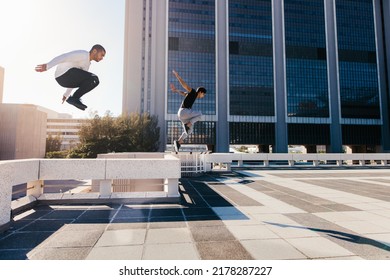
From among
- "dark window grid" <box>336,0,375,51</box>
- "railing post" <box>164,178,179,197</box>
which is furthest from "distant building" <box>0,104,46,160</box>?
"dark window grid" <box>336,0,375,51</box>

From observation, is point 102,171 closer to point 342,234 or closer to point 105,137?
point 342,234

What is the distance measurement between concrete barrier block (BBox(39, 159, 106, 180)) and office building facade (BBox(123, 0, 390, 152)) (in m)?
53.5

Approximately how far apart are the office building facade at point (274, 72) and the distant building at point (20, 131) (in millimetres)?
28489

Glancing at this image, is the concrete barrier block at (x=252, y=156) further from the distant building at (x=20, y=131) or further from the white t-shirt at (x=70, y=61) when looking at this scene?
the distant building at (x=20, y=131)

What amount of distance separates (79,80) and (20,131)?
50.3 m

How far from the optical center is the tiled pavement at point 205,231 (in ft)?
12.0

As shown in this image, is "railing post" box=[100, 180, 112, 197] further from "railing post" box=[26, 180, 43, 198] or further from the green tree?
the green tree

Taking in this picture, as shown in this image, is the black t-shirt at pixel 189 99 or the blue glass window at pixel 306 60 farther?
the blue glass window at pixel 306 60

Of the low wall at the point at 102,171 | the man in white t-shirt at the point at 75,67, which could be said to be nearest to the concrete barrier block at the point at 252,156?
the low wall at the point at 102,171

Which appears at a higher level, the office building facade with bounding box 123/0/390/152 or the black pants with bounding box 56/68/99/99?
the office building facade with bounding box 123/0/390/152

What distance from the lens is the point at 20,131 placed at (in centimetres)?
4259

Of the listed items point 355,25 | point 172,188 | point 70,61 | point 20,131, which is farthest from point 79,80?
point 355,25

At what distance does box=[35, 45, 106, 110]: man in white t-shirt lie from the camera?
3.82m
